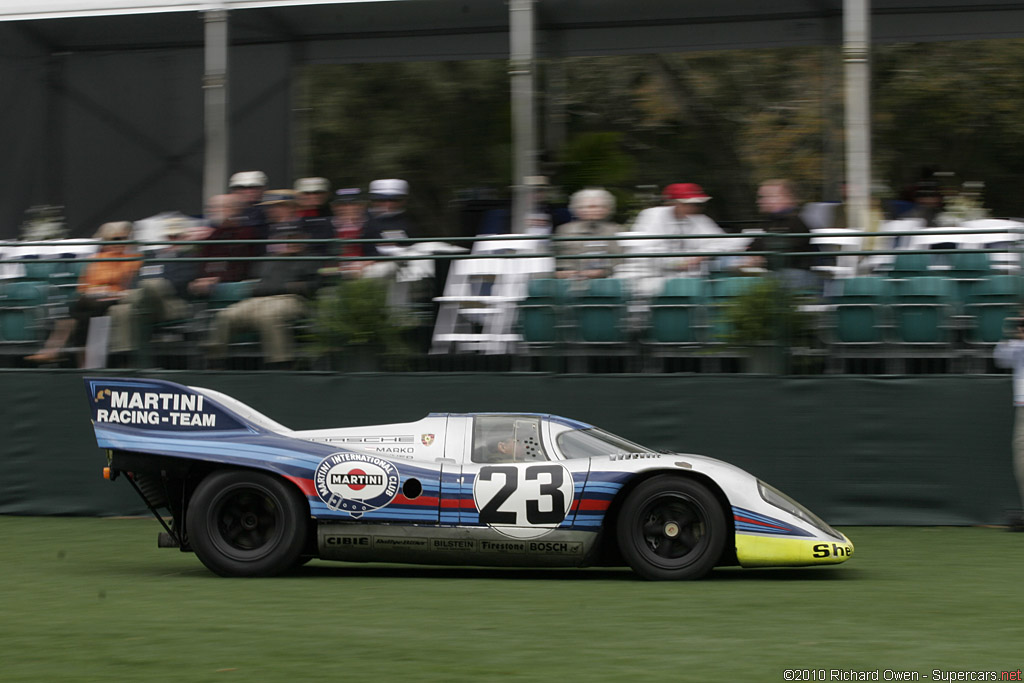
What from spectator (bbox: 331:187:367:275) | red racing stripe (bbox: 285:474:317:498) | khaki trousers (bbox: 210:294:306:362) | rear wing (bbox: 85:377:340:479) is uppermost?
spectator (bbox: 331:187:367:275)

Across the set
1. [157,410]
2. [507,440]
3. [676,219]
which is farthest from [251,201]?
[507,440]

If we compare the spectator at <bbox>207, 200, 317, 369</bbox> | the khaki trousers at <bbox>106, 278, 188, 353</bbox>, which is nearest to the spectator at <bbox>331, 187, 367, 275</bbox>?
the spectator at <bbox>207, 200, 317, 369</bbox>

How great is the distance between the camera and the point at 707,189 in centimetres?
1930

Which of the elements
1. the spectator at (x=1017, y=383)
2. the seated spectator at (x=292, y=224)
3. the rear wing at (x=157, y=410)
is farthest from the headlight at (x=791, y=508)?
the seated spectator at (x=292, y=224)

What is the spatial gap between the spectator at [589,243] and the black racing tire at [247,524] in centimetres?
383

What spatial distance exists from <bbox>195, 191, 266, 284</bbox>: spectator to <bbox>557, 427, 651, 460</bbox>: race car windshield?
173 inches

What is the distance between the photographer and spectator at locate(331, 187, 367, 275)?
1126 cm

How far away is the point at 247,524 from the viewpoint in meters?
8.05

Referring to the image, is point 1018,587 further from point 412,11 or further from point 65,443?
point 412,11

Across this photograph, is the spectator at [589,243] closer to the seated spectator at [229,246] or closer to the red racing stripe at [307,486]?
the seated spectator at [229,246]

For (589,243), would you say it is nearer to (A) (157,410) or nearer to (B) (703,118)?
(A) (157,410)

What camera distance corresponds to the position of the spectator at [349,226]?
11258mm

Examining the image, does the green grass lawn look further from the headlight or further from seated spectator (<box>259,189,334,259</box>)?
seated spectator (<box>259,189,334,259</box>)

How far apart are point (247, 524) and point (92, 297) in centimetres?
438
